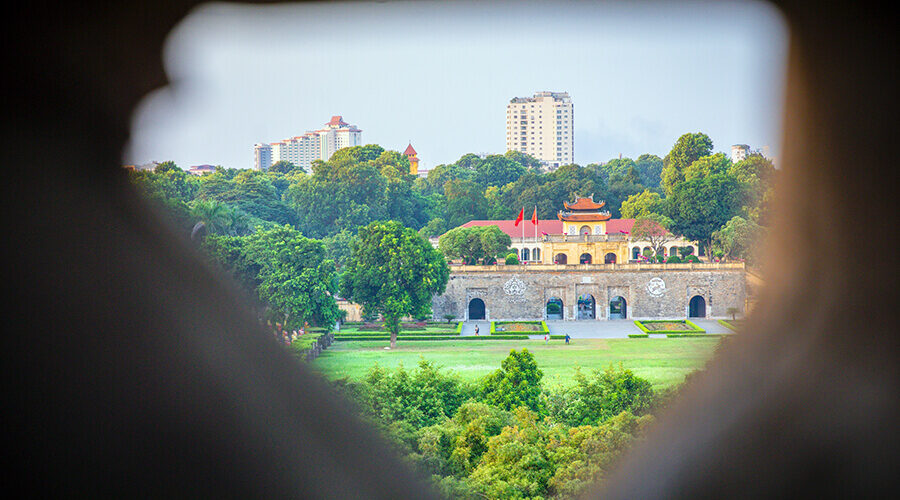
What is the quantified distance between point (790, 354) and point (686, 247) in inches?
777

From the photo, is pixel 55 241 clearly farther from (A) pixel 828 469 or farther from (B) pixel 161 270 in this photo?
(A) pixel 828 469

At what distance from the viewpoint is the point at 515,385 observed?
8602 millimetres

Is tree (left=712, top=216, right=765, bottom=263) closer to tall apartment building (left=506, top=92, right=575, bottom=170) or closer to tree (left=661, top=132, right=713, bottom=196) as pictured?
tree (left=661, top=132, right=713, bottom=196)

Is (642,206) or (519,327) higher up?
(642,206)

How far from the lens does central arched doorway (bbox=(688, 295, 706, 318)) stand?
18.3m

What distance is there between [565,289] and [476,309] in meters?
2.02

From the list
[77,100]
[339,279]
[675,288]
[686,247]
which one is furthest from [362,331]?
[77,100]

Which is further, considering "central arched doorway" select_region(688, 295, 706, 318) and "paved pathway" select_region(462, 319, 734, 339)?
"central arched doorway" select_region(688, 295, 706, 318)

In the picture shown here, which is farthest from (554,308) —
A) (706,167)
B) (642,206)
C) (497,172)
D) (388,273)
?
(497,172)

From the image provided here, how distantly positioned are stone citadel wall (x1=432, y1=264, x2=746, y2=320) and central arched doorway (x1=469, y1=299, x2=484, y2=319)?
11cm

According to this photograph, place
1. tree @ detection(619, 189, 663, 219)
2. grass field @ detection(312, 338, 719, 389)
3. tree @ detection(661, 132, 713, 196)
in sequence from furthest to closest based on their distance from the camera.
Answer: tree @ detection(661, 132, 713, 196), tree @ detection(619, 189, 663, 219), grass field @ detection(312, 338, 719, 389)

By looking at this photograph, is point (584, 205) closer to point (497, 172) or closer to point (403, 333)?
point (403, 333)

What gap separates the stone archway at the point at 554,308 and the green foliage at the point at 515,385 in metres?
10.1

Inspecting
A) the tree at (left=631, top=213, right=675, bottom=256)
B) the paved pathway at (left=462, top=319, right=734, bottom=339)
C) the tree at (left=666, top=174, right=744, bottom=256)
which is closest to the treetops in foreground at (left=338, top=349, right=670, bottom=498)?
the paved pathway at (left=462, top=319, right=734, bottom=339)
